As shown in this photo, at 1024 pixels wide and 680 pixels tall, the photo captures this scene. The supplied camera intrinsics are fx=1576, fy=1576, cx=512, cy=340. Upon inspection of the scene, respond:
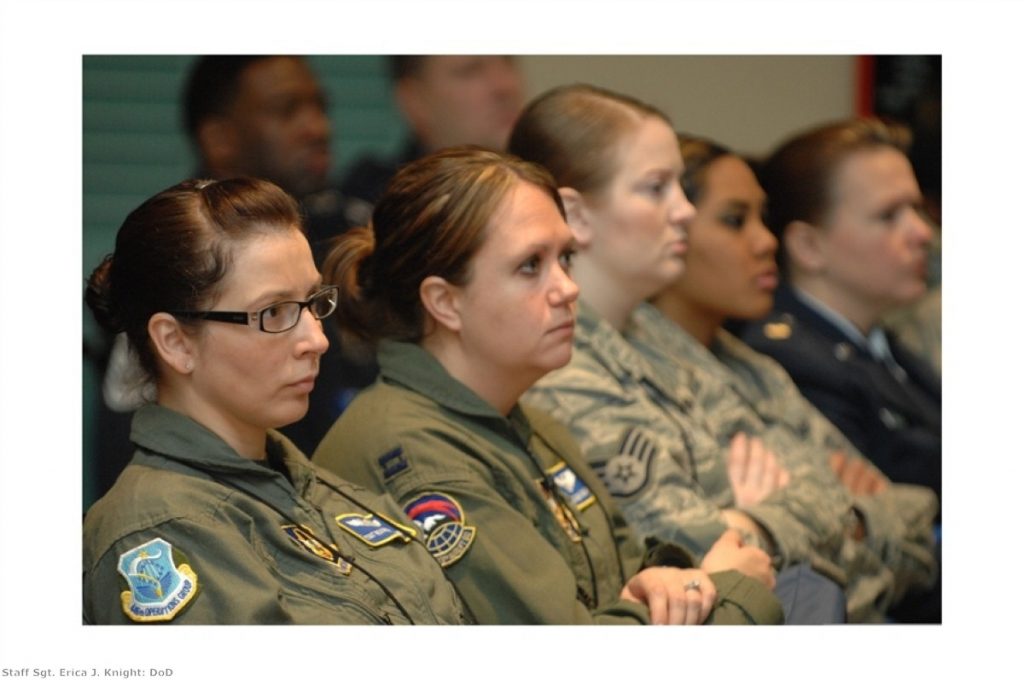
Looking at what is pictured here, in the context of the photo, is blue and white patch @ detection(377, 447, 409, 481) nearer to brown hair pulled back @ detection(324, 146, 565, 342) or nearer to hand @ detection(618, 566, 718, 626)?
brown hair pulled back @ detection(324, 146, 565, 342)

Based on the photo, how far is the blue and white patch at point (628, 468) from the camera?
3.17m

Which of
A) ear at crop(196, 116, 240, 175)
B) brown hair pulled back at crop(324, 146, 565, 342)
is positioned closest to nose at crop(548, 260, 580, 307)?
brown hair pulled back at crop(324, 146, 565, 342)

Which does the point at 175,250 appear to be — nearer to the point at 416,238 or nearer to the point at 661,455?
the point at 416,238

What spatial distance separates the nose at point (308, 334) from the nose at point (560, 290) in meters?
0.50

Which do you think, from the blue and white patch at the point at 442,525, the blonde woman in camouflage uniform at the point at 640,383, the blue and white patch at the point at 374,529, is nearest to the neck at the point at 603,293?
the blonde woman in camouflage uniform at the point at 640,383

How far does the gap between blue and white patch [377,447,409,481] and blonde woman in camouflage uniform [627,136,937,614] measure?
87 cm

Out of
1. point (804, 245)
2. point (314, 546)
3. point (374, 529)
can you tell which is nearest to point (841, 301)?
point (804, 245)

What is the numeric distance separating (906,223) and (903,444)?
568mm

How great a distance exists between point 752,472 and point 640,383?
355 millimetres

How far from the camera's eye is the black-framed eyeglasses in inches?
100
